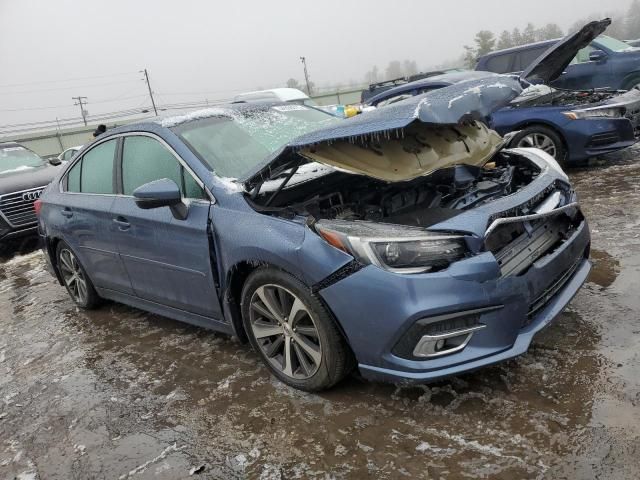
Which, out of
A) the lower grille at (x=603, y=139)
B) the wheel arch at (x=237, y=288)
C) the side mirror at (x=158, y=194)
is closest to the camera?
the wheel arch at (x=237, y=288)

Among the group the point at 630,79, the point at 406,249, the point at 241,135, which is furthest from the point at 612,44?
the point at 406,249

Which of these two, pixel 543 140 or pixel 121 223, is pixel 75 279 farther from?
pixel 543 140

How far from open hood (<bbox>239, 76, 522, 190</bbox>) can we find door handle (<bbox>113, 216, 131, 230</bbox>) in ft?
3.80

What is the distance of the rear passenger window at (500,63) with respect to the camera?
10602mm

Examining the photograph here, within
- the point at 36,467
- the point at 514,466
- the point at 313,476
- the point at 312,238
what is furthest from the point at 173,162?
the point at 514,466

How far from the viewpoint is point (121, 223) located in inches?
150

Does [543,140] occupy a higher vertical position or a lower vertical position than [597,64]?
lower

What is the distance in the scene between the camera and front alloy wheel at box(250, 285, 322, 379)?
9.18 ft

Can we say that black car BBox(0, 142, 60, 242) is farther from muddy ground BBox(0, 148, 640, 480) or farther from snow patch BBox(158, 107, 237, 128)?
snow patch BBox(158, 107, 237, 128)

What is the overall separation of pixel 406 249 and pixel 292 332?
2.71ft

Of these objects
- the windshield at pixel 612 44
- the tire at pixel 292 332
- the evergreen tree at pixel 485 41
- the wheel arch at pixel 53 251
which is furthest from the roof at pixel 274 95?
the evergreen tree at pixel 485 41

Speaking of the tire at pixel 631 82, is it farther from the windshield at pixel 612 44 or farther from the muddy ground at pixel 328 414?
the muddy ground at pixel 328 414

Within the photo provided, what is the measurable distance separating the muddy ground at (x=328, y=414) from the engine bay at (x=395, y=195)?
90 centimetres

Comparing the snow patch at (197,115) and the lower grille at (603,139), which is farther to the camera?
the lower grille at (603,139)
